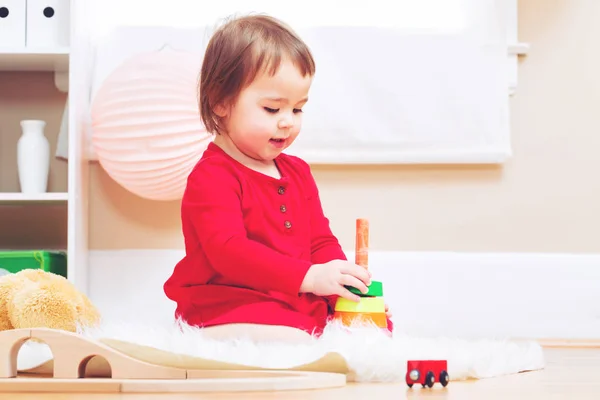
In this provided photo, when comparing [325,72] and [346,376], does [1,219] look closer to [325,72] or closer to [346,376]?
[325,72]

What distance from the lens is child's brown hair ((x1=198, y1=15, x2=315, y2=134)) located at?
4.66 feet

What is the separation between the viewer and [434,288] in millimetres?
2195

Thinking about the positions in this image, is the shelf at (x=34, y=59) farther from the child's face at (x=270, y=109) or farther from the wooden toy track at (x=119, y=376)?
the wooden toy track at (x=119, y=376)

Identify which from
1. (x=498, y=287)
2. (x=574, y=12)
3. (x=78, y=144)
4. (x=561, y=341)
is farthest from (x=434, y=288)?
(x=78, y=144)

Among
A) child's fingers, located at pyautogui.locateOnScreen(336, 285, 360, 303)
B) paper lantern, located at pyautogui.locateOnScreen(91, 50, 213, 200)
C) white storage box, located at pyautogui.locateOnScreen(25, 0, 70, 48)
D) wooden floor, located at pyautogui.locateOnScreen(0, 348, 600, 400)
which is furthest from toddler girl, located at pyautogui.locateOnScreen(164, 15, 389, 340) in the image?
white storage box, located at pyautogui.locateOnScreen(25, 0, 70, 48)

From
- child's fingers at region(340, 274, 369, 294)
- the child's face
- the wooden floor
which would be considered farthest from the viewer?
the child's face

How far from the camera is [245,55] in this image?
1425 mm

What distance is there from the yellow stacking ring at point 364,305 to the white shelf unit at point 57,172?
32.9 inches

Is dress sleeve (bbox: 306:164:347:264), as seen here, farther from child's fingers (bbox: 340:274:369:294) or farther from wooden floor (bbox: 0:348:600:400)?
wooden floor (bbox: 0:348:600:400)

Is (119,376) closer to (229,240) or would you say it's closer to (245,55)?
(229,240)

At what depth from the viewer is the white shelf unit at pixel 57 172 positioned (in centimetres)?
201

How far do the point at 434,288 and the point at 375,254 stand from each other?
0.17m

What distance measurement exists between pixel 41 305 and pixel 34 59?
0.93m

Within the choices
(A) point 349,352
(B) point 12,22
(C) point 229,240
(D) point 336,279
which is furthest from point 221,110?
(B) point 12,22
